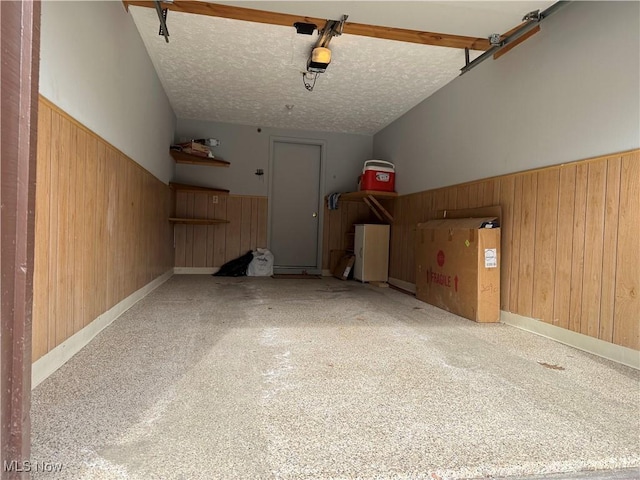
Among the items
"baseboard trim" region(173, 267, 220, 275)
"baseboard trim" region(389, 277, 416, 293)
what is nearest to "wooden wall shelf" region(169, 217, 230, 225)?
"baseboard trim" region(173, 267, 220, 275)

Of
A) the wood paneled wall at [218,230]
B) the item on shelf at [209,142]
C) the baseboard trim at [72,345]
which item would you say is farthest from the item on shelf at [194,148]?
the baseboard trim at [72,345]

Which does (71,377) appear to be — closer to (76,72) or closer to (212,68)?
(76,72)

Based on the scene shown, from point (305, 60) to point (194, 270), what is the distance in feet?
11.9

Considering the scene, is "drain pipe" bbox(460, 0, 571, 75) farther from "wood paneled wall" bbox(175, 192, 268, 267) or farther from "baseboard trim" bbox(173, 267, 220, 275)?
"baseboard trim" bbox(173, 267, 220, 275)

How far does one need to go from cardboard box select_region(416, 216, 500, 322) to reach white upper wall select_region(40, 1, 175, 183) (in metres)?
2.82

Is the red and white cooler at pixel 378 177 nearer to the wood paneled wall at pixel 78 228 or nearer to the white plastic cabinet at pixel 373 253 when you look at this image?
the white plastic cabinet at pixel 373 253

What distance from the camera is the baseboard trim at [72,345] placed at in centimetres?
159

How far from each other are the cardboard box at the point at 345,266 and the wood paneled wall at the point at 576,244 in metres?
2.55

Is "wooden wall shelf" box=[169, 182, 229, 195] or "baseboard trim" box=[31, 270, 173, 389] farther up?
"wooden wall shelf" box=[169, 182, 229, 195]

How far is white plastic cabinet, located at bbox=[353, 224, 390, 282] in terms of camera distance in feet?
17.7

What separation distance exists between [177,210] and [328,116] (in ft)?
8.83

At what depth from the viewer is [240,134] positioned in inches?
236

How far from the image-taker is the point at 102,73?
233 centimetres

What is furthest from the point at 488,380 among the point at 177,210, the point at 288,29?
the point at 177,210
